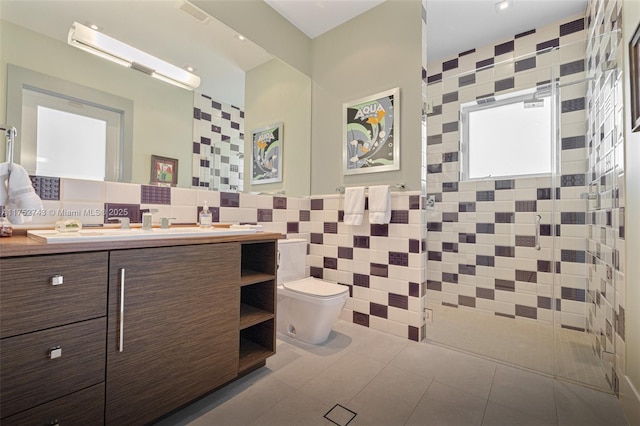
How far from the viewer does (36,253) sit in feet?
2.76

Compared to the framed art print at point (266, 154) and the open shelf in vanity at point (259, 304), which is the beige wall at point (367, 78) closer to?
the framed art print at point (266, 154)

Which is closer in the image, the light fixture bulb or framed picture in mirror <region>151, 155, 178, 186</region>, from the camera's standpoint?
framed picture in mirror <region>151, 155, 178, 186</region>

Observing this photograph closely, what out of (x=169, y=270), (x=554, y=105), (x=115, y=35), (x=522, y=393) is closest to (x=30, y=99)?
(x=115, y=35)

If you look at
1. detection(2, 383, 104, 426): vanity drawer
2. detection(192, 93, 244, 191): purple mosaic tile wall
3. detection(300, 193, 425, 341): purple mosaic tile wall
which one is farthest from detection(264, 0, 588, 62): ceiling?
detection(2, 383, 104, 426): vanity drawer

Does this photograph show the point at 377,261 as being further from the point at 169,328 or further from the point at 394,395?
the point at 169,328

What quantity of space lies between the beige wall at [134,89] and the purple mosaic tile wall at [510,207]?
6.53 feet

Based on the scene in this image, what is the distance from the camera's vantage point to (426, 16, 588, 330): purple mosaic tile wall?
6.89ft

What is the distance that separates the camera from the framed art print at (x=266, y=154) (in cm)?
232

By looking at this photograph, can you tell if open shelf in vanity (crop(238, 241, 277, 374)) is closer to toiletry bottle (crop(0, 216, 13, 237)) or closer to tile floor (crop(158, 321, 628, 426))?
tile floor (crop(158, 321, 628, 426))

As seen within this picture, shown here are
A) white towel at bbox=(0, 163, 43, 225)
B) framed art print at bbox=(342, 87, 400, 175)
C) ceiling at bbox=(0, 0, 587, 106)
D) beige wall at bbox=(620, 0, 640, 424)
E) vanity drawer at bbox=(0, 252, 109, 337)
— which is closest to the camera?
vanity drawer at bbox=(0, 252, 109, 337)

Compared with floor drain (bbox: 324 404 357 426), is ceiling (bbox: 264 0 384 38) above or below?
above

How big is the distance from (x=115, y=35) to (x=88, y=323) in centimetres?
155

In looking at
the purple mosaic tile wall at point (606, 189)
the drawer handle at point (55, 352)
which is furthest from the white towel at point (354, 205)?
the drawer handle at point (55, 352)

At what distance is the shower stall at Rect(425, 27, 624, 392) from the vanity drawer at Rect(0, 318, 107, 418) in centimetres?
202
